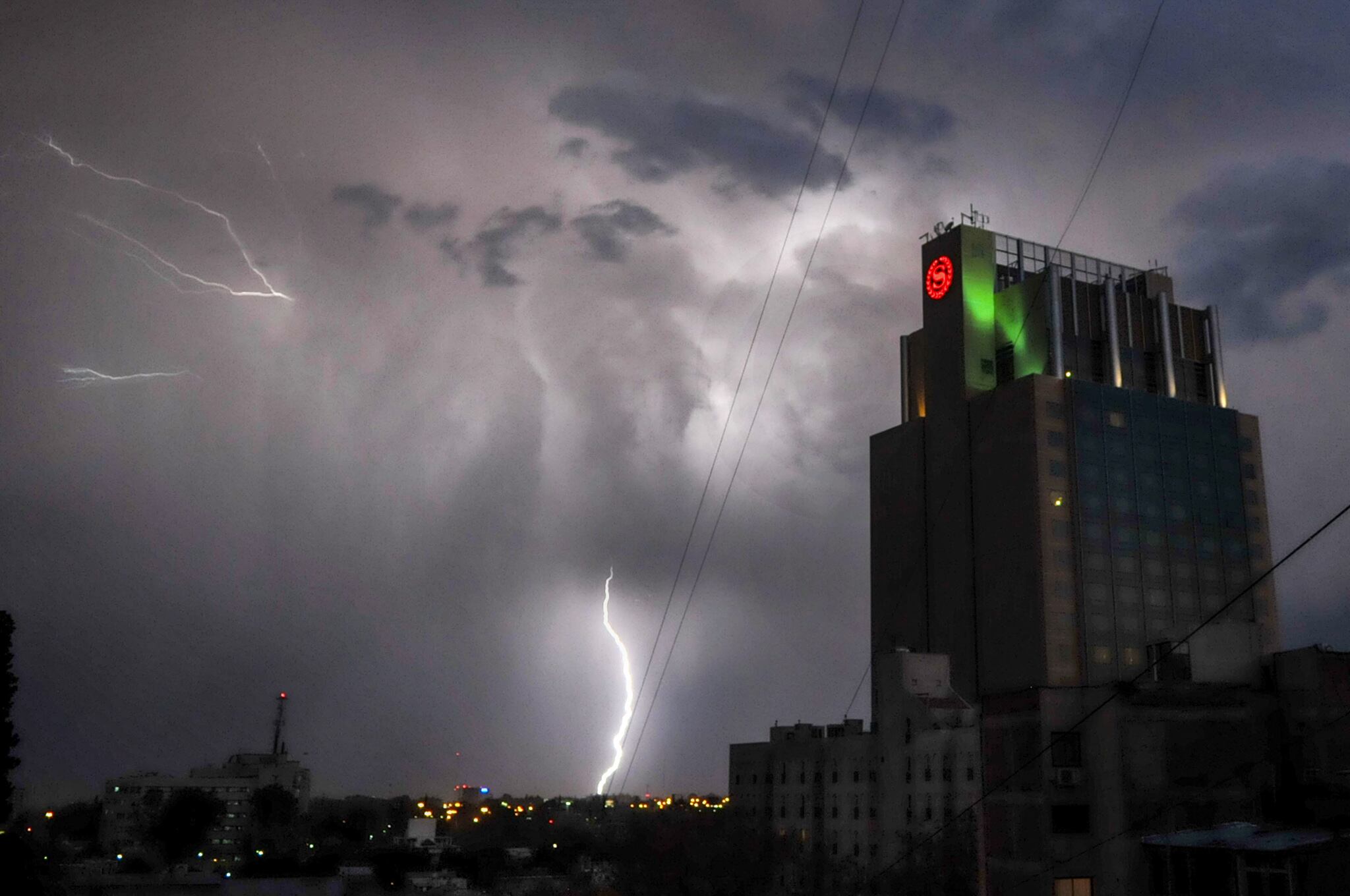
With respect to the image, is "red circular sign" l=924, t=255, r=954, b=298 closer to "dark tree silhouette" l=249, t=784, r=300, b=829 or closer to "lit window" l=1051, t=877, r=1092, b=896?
Answer: "lit window" l=1051, t=877, r=1092, b=896

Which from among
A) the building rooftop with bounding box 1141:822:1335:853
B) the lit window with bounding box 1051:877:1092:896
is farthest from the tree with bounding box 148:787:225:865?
the building rooftop with bounding box 1141:822:1335:853

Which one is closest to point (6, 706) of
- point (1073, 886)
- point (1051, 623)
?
point (1073, 886)

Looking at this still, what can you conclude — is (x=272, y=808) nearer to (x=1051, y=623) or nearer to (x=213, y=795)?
(x=213, y=795)

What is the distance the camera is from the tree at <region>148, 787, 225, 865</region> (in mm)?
125500

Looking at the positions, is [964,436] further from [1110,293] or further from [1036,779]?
[1036,779]

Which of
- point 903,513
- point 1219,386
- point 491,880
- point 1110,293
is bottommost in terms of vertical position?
point 491,880

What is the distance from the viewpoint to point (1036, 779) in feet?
166

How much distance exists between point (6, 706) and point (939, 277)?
8249cm

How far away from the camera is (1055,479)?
9750 centimetres

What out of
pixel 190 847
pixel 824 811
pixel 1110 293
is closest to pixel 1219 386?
pixel 1110 293

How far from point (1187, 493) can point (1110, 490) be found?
8403 mm

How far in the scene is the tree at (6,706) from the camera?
5791cm

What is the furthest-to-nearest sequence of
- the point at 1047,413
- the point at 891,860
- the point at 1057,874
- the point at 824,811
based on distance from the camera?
the point at 1047,413
the point at 824,811
the point at 891,860
the point at 1057,874

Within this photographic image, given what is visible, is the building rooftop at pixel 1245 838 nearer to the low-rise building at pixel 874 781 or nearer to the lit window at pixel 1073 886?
the lit window at pixel 1073 886
